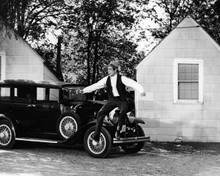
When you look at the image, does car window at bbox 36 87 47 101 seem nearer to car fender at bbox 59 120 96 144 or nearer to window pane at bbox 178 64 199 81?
car fender at bbox 59 120 96 144

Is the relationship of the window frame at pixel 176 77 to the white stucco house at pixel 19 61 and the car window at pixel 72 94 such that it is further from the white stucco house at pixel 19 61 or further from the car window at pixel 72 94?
the white stucco house at pixel 19 61

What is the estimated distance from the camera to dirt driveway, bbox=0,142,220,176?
31.3 feet

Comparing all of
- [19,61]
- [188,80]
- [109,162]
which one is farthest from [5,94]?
[188,80]

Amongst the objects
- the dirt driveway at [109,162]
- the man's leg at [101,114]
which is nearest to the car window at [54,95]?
the dirt driveway at [109,162]

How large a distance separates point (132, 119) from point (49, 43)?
17.8m

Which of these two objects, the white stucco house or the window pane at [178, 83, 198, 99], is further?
the white stucco house

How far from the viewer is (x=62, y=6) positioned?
28719 millimetres

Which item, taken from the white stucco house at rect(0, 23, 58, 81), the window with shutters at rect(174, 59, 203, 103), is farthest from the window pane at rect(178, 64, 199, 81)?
the white stucco house at rect(0, 23, 58, 81)

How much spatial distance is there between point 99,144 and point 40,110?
219cm

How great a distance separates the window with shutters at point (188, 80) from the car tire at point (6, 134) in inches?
249

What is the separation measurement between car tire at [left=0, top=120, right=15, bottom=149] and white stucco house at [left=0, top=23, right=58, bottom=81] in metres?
5.52

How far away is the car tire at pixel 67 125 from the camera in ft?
39.7

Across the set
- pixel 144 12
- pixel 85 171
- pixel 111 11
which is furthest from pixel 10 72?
pixel 144 12

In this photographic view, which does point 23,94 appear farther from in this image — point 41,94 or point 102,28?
point 102,28
